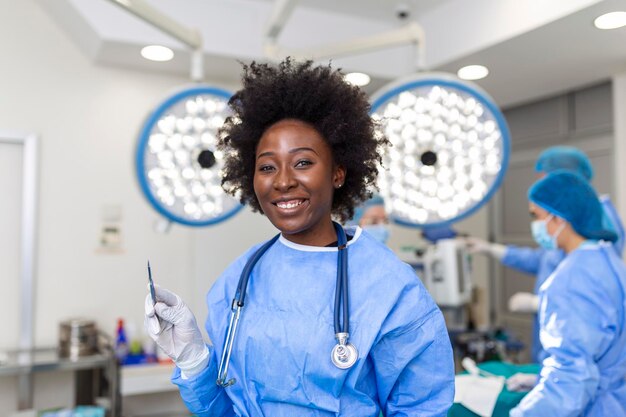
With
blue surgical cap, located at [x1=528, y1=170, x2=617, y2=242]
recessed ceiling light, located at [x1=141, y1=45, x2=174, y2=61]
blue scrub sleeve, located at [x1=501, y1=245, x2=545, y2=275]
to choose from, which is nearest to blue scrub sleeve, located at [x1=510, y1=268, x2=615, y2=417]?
blue surgical cap, located at [x1=528, y1=170, x2=617, y2=242]

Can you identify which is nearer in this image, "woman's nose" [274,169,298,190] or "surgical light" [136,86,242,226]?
"woman's nose" [274,169,298,190]

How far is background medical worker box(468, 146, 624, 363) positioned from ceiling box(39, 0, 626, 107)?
51 cm

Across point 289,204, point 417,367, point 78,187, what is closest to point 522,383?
point 417,367

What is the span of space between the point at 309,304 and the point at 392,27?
8.87ft

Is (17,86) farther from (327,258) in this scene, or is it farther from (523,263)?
(523,263)

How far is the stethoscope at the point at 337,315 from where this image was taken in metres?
0.99

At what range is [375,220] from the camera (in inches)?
95.4

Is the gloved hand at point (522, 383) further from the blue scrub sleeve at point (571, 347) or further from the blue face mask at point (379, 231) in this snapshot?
the blue face mask at point (379, 231)

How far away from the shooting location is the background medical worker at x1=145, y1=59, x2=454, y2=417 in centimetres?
104

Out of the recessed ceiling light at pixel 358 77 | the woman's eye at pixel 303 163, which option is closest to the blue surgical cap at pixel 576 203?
the woman's eye at pixel 303 163

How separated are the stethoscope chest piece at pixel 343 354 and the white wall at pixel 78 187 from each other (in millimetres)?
2040

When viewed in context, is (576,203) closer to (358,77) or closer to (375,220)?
(375,220)

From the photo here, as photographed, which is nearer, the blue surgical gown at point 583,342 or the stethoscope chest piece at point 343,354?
the stethoscope chest piece at point 343,354

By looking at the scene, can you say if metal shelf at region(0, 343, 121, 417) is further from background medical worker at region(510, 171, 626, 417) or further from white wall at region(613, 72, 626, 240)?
white wall at region(613, 72, 626, 240)
